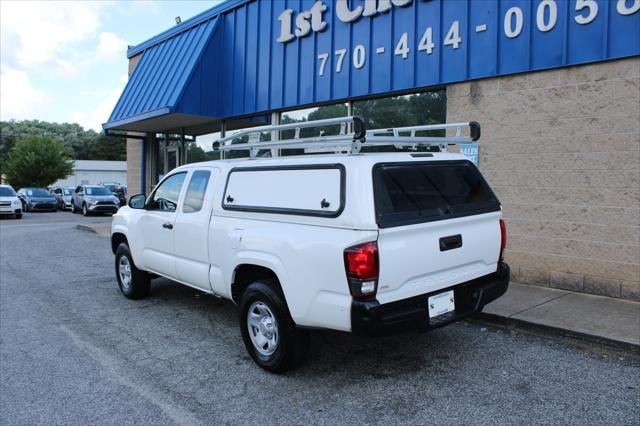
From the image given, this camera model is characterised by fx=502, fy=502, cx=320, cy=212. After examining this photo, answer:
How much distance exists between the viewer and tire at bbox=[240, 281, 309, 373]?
405cm

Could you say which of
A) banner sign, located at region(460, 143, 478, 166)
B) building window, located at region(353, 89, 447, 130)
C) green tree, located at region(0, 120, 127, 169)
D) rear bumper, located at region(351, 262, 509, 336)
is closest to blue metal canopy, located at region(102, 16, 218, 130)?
building window, located at region(353, 89, 447, 130)

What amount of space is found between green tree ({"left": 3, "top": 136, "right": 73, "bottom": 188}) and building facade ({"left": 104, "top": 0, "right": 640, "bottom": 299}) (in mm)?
35484

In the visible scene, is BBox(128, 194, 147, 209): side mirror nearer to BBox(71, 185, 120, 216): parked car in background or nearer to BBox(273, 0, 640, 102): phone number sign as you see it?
BBox(273, 0, 640, 102): phone number sign

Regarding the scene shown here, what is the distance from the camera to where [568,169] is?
261 inches

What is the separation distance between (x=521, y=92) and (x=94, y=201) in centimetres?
2207

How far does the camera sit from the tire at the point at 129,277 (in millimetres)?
6641

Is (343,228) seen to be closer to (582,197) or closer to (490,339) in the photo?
(490,339)

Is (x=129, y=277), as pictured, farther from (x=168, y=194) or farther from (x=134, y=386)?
(x=134, y=386)

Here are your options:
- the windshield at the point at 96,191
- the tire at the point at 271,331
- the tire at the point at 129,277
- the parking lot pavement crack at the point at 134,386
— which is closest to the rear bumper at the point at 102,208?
the windshield at the point at 96,191

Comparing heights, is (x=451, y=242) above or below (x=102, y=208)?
above

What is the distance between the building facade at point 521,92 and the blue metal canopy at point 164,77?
212 centimetres

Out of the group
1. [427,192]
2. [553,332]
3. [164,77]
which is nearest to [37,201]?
[164,77]

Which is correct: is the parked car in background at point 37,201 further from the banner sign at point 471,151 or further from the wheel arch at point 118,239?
the banner sign at point 471,151

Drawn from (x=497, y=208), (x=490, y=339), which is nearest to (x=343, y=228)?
(x=497, y=208)
